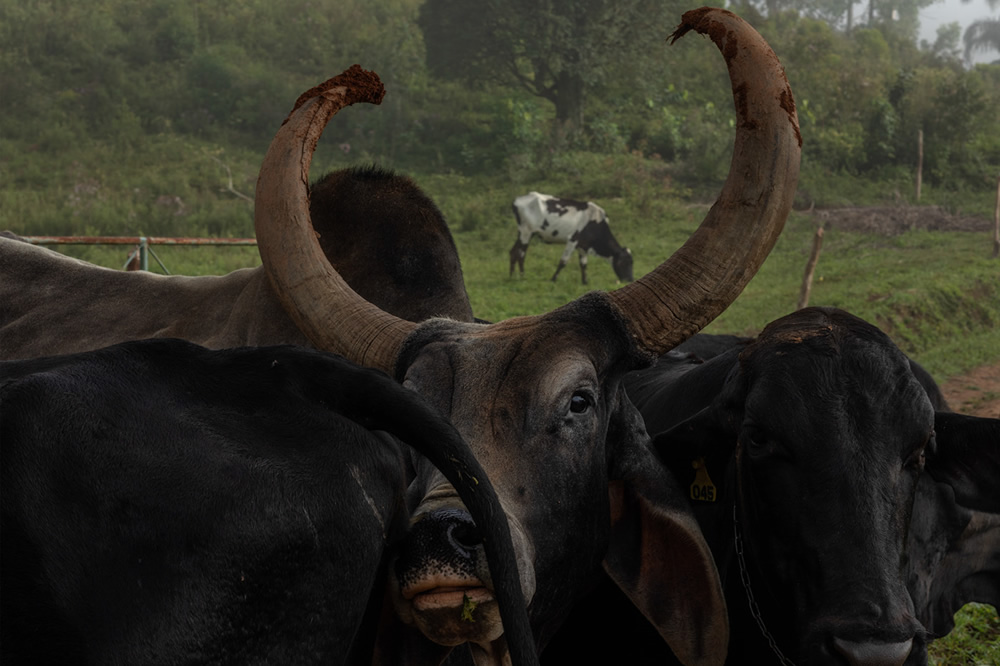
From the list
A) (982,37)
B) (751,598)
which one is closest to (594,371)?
(751,598)

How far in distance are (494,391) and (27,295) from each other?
3.48 meters

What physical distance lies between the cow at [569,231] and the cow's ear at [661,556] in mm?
14773

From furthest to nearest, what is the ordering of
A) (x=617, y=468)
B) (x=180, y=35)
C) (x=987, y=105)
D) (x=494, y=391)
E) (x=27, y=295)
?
(x=987, y=105) < (x=180, y=35) < (x=27, y=295) < (x=617, y=468) < (x=494, y=391)

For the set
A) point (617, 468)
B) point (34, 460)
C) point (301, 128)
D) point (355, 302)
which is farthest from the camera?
point (301, 128)

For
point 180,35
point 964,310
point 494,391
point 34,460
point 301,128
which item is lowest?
point 964,310

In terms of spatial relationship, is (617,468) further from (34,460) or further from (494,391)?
(34,460)

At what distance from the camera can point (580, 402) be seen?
252 cm

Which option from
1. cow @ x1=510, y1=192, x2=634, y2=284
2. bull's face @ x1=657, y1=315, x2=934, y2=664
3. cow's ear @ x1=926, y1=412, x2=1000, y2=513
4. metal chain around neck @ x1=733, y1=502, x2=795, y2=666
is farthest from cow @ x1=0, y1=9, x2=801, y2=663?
cow @ x1=510, y1=192, x2=634, y2=284

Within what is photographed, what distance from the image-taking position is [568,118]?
99.3 ft

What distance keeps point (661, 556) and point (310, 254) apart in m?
1.45

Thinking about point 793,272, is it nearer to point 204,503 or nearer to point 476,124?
point 476,124

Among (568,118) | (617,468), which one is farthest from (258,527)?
(568,118)

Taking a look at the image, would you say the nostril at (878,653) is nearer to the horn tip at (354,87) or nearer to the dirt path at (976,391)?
the horn tip at (354,87)

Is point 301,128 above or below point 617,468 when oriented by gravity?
above
